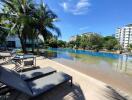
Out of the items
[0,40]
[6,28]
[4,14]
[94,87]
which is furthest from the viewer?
[0,40]

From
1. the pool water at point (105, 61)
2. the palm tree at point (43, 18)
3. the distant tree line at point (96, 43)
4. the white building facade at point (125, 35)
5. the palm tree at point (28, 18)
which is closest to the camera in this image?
the pool water at point (105, 61)

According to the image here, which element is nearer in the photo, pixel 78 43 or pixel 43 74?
pixel 43 74

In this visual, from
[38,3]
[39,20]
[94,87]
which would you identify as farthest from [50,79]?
[38,3]

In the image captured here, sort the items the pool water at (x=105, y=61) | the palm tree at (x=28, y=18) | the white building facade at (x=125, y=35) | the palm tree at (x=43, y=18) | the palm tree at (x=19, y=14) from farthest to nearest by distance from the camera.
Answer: the white building facade at (x=125, y=35)
the palm tree at (x=43, y=18)
the palm tree at (x=28, y=18)
the palm tree at (x=19, y=14)
the pool water at (x=105, y=61)

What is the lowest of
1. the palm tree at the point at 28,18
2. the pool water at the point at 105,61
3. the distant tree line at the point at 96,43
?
the pool water at the point at 105,61

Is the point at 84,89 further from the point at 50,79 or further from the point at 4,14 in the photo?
the point at 4,14

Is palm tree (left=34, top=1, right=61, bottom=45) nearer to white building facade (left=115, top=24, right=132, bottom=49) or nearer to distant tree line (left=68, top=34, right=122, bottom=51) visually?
distant tree line (left=68, top=34, right=122, bottom=51)

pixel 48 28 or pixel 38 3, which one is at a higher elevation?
pixel 38 3

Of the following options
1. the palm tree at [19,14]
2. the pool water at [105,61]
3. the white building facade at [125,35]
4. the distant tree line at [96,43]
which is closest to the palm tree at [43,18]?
the palm tree at [19,14]

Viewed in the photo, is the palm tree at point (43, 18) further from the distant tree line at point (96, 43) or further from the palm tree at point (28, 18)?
the distant tree line at point (96, 43)

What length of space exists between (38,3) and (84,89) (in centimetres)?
1878

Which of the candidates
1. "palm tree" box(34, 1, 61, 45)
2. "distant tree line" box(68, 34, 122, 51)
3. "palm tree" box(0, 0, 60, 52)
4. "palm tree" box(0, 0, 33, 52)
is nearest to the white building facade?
"distant tree line" box(68, 34, 122, 51)

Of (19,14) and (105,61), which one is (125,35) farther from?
(19,14)

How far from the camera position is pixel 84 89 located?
635cm
